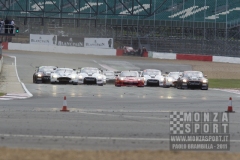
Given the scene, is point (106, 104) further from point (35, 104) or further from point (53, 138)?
point (53, 138)

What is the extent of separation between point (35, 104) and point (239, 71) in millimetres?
35208

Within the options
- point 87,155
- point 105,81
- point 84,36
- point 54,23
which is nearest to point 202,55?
point 84,36

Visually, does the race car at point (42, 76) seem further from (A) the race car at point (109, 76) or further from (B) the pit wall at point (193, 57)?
(B) the pit wall at point (193, 57)

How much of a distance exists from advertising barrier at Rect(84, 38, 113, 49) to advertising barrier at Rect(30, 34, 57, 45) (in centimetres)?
381

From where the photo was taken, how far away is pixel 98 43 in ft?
220

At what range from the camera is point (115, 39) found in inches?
2596

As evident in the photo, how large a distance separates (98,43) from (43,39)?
6.54 metres

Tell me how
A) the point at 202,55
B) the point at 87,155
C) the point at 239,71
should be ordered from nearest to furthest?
the point at 87,155
the point at 239,71
the point at 202,55

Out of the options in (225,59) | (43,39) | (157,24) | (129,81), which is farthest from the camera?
(43,39)

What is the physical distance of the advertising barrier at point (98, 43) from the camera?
65.8m

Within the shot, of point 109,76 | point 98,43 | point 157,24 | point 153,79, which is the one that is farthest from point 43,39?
point 153,79

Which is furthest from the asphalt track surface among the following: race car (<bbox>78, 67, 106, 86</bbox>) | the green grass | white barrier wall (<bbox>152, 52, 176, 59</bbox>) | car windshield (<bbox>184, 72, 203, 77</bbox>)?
white barrier wall (<bbox>152, 52, 176, 59</bbox>)
